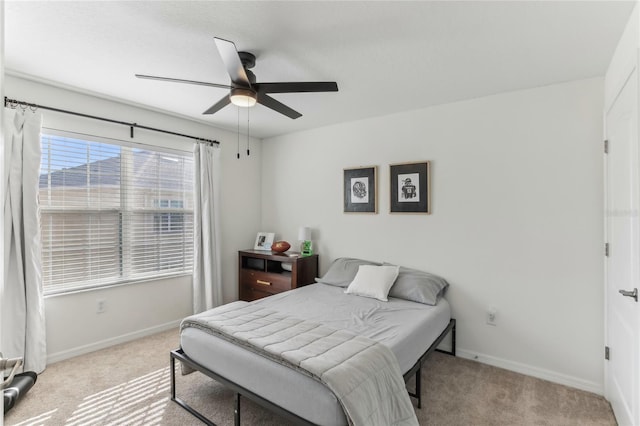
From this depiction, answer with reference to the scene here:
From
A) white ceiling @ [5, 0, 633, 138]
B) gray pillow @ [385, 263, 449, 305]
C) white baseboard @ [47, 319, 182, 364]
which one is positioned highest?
white ceiling @ [5, 0, 633, 138]

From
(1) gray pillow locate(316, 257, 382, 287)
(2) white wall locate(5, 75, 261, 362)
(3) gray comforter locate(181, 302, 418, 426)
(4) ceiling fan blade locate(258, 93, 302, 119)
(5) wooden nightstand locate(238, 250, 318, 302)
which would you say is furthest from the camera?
(5) wooden nightstand locate(238, 250, 318, 302)

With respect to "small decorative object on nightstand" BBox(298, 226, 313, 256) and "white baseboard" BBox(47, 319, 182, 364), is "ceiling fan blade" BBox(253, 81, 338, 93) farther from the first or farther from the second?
"white baseboard" BBox(47, 319, 182, 364)

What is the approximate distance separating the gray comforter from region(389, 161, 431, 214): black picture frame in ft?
5.74

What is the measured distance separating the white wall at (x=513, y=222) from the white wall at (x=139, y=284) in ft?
5.96

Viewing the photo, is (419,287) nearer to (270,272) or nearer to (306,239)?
(306,239)

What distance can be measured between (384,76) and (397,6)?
0.89 metres

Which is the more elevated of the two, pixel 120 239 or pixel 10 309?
pixel 120 239

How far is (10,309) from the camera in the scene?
2707 millimetres

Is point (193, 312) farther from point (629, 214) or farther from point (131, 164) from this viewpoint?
point (629, 214)

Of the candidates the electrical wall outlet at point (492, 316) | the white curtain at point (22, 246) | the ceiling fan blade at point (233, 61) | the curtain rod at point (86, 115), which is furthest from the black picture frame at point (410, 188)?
the white curtain at point (22, 246)

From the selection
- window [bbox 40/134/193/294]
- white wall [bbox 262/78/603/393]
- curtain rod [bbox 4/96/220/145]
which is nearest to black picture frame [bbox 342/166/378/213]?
white wall [bbox 262/78/603/393]

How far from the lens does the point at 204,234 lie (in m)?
4.04

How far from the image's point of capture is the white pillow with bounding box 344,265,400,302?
3186 millimetres

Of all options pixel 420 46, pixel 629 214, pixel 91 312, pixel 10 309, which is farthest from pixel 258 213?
pixel 629 214
